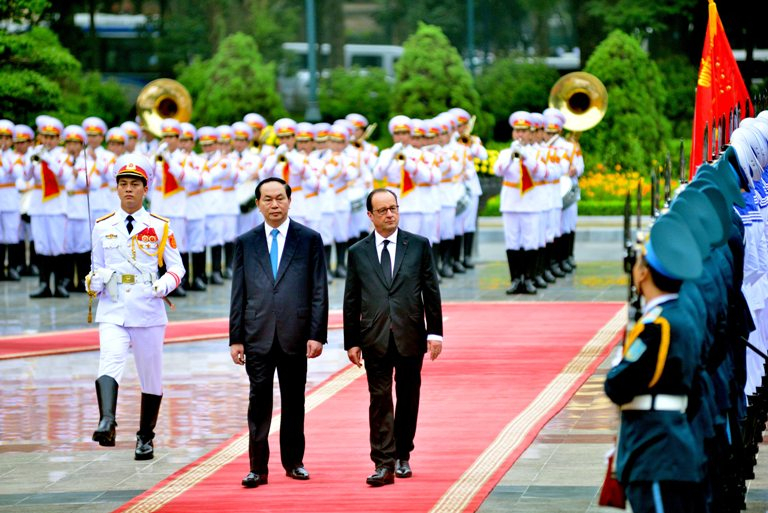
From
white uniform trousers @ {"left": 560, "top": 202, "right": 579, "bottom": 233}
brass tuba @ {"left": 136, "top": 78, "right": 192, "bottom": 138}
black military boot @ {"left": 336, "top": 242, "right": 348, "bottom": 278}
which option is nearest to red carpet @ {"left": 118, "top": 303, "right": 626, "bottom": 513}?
white uniform trousers @ {"left": 560, "top": 202, "right": 579, "bottom": 233}

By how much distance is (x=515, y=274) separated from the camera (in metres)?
21.0

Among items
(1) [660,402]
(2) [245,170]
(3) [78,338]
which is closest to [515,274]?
(2) [245,170]

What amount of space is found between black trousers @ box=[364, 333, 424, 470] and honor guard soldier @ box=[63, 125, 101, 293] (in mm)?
11571

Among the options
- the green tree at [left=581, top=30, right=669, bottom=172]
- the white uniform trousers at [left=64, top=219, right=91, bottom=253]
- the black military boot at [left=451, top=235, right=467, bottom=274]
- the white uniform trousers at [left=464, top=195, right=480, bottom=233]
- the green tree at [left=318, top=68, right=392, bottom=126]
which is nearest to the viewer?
the white uniform trousers at [left=64, top=219, right=91, bottom=253]

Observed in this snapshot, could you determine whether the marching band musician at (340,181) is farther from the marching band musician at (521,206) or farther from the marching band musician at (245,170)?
the marching band musician at (521,206)

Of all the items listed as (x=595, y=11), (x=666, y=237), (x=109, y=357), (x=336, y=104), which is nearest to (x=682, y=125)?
(x=595, y=11)

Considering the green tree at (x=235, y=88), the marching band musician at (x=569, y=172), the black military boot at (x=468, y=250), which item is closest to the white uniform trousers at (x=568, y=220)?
the marching band musician at (x=569, y=172)

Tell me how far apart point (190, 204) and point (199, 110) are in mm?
18494

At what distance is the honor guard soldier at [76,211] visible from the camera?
2145cm

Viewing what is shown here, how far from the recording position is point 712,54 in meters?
13.2

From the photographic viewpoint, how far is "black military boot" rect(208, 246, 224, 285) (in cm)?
2278

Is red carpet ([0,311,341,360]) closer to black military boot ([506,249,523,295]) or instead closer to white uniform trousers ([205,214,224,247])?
black military boot ([506,249,523,295])

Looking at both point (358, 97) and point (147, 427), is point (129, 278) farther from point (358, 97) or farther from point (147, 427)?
point (358, 97)

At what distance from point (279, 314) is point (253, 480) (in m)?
0.93
